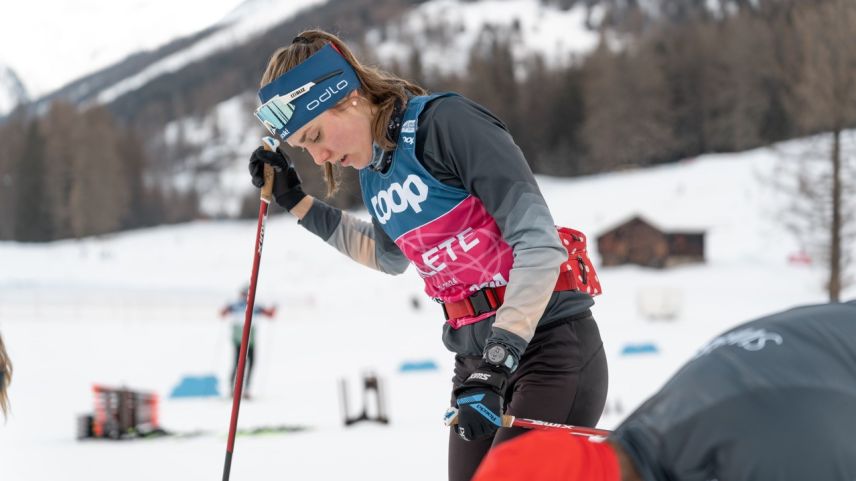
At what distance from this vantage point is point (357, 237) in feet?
9.90

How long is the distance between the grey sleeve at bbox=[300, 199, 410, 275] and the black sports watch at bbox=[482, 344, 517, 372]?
2.43 feet

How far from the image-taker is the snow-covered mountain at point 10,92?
247ft

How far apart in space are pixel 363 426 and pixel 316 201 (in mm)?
5866

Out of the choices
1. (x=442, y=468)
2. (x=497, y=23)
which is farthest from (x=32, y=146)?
(x=497, y=23)

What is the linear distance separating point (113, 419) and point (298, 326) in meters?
16.8

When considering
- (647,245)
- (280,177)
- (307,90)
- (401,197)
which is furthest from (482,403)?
(647,245)

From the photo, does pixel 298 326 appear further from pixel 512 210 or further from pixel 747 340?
pixel 747 340

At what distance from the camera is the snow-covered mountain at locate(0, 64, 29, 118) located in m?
75.3

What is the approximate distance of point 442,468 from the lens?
5.87 metres

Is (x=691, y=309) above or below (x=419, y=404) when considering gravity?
below

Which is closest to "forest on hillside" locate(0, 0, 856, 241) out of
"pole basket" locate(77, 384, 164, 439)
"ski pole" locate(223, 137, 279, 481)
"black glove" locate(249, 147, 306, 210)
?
"pole basket" locate(77, 384, 164, 439)

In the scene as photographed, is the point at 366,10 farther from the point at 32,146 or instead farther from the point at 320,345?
the point at 320,345

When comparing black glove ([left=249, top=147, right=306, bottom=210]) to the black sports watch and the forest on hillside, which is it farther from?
the forest on hillside

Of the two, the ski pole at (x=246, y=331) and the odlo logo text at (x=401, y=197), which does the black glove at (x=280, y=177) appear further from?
the odlo logo text at (x=401, y=197)
